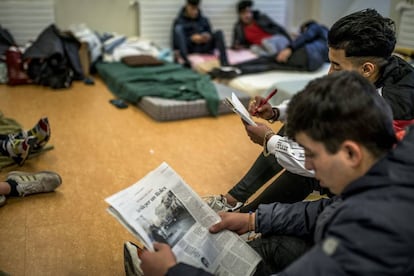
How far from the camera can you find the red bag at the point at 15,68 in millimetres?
3655

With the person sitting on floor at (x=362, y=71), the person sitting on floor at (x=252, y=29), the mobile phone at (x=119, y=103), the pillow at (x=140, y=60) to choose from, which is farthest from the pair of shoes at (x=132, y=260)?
the person sitting on floor at (x=252, y=29)

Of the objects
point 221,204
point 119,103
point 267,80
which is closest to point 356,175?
point 221,204

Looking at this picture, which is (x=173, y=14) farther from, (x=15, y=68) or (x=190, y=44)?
(x=15, y=68)

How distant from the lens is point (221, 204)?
165 cm

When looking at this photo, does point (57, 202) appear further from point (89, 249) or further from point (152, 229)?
point (152, 229)

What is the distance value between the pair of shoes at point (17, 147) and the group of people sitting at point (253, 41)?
73.6 inches

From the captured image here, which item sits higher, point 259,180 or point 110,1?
point 110,1

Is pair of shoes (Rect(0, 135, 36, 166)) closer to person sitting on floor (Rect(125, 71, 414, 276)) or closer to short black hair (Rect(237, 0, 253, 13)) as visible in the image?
person sitting on floor (Rect(125, 71, 414, 276))

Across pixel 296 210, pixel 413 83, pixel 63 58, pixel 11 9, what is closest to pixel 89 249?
pixel 296 210

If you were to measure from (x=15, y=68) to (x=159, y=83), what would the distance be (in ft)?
4.14

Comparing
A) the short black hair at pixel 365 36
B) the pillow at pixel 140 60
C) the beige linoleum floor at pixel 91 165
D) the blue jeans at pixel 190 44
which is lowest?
the beige linoleum floor at pixel 91 165

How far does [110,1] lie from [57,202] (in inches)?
116

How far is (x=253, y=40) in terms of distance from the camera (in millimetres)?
4555

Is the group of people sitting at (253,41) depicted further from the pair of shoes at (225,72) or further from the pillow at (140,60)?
the pillow at (140,60)
